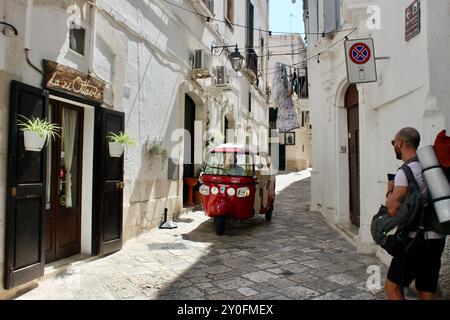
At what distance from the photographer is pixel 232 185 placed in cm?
701

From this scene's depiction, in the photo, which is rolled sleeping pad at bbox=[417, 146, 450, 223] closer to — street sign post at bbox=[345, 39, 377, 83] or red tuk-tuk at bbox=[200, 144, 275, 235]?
street sign post at bbox=[345, 39, 377, 83]

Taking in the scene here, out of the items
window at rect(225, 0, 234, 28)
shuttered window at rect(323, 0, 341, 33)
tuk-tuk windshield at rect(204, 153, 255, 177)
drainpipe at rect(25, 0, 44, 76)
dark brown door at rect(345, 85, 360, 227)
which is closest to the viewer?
drainpipe at rect(25, 0, 44, 76)

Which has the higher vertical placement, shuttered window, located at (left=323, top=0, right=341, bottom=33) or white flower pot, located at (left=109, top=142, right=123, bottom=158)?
shuttered window, located at (left=323, top=0, right=341, bottom=33)

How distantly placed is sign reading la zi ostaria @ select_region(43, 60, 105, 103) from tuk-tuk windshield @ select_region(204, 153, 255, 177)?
9.47 ft

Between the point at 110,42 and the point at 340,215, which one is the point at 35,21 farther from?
the point at 340,215

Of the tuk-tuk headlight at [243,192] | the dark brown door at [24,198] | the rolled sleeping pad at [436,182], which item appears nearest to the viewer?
the rolled sleeping pad at [436,182]

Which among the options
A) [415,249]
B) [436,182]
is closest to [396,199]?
[436,182]

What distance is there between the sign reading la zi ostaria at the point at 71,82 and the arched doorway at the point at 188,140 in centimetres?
440

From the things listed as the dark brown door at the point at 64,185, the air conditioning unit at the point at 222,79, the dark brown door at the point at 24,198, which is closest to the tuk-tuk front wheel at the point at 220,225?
the dark brown door at the point at 64,185

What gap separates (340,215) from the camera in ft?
24.9

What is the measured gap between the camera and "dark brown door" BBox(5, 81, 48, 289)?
3.74 meters

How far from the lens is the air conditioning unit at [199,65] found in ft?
30.5

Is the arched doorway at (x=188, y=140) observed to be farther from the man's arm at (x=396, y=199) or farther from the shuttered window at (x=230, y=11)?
the man's arm at (x=396, y=199)

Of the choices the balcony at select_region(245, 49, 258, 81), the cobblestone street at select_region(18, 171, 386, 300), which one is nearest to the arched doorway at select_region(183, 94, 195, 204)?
the cobblestone street at select_region(18, 171, 386, 300)
